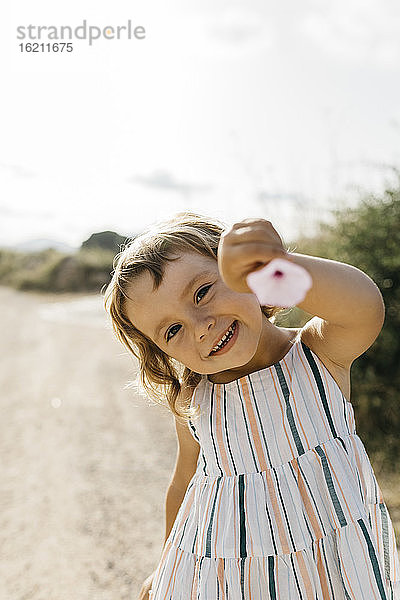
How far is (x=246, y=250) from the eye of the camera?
1083mm

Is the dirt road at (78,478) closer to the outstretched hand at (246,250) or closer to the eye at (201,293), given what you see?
the eye at (201,293)

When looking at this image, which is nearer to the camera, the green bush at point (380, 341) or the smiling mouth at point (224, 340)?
the smiling mouth at point (224, 340)

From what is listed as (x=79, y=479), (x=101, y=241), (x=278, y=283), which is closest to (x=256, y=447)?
(x=278, y=283)

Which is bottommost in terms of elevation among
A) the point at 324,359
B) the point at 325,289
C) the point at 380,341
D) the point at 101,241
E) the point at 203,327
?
the point at 101,241

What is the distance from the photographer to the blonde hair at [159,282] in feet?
5.26

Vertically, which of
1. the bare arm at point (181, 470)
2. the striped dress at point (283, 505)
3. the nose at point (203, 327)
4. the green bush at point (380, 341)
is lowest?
the green bush at point (380, 341)

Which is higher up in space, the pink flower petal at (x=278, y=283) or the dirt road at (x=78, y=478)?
the pink flower petal at (x=278, y=283)

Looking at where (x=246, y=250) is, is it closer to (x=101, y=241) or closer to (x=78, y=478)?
(x=78, y=478)

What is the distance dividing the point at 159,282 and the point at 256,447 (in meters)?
0.45

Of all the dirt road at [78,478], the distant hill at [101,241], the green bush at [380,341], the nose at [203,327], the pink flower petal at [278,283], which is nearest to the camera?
the pink flower petal at [278,283]

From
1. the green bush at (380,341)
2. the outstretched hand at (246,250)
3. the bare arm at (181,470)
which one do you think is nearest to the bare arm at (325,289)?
the outstretched hand at (246,250)

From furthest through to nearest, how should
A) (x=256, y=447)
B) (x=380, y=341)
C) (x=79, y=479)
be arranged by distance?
(x=79, y=479), (x=380, y=341), (x=256, y=447)

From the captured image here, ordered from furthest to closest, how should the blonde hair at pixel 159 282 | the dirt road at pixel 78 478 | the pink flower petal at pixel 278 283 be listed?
the dirt road at pixel 78 478 < the blonde hair at pixel 159 282 < the pink flower petal at pixel 278 283

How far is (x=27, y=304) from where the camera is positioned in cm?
1324
